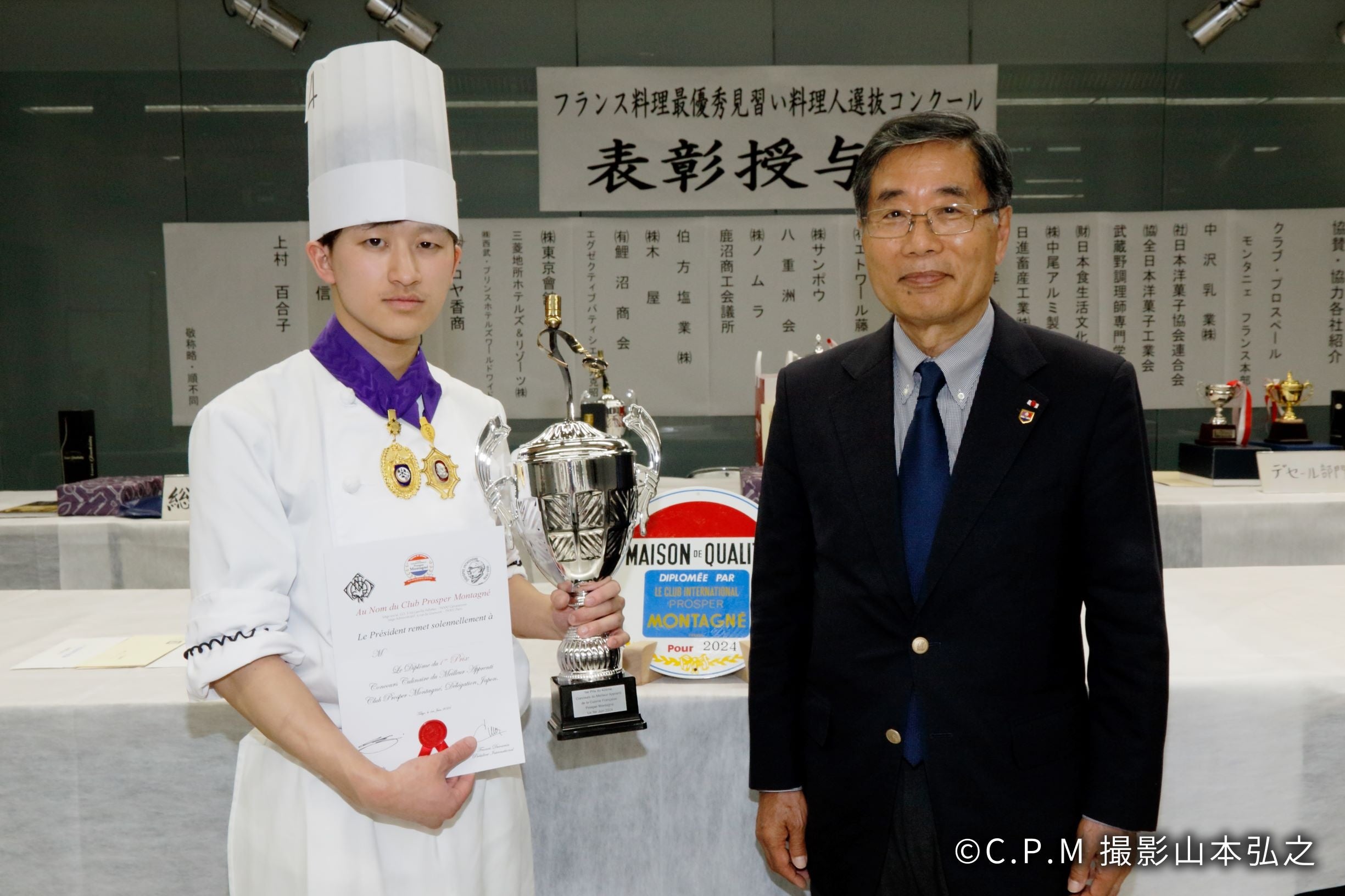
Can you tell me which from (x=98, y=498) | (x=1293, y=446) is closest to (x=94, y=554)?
(x=98, y=498)

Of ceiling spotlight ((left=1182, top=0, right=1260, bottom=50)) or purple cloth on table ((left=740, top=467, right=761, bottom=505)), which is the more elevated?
ceiling spotlight ((left=1182, top=0, right=1260, bottom=50))

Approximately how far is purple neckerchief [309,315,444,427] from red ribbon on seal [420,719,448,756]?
0.34m

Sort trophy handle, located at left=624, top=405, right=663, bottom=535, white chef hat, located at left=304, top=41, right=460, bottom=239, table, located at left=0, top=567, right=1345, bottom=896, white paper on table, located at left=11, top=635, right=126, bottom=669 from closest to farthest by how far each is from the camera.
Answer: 1. white chef hat, located at left=304, top=41, right=460, bottom=239
2. trophy handle, located at left=624, top=405, right=663, bottom=535
3. table, located at left=0, top=567, right=1345, bottom=896
4. white paper on table, located at left=11, top=635, right=126, bottom=669

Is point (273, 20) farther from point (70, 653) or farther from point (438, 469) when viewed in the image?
point (438, 469)

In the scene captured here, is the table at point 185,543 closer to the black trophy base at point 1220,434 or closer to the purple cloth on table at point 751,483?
the black trophy base at point 1220,434

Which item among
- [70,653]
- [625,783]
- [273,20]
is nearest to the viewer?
[625,783]

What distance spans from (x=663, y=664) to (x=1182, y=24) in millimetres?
4172

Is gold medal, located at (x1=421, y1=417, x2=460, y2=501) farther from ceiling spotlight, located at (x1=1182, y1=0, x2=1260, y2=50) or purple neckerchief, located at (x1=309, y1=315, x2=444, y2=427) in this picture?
ceiling spotlight, located at (x1=1182, y1=0, x2=1260, y2=50)

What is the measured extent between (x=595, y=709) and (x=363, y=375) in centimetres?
47

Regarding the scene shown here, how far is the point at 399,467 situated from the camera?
42.3 inches

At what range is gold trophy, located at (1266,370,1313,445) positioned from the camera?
3.32 metres

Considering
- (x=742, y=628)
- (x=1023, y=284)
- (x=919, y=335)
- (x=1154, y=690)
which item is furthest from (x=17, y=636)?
→ (x=1023, y=284)

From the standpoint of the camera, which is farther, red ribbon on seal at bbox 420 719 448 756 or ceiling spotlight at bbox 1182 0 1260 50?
ceiling spotlight at bbox 1182 0 1260 50

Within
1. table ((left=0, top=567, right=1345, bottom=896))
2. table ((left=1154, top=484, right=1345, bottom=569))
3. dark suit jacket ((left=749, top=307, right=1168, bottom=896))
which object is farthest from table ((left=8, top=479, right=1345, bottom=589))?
dark suit jacket ((left=749, top=307, right=1168, bottom=896))
